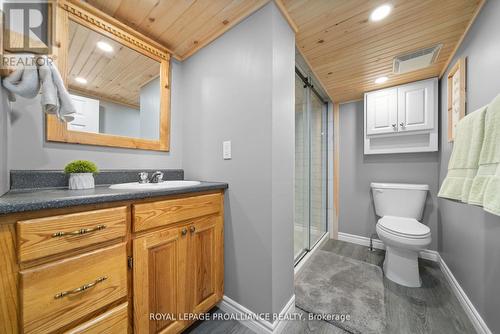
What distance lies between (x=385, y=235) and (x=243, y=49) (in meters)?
1.97

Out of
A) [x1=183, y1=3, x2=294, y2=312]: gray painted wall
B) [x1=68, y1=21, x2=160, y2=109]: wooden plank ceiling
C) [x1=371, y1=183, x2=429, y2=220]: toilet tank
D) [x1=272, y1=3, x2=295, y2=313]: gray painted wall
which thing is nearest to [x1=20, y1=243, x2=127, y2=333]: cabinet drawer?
[x1=183, y1=3, x2=294, y2=312]: gray painted wall

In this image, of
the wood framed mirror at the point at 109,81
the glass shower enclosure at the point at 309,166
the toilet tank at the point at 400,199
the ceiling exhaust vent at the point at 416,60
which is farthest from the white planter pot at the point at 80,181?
the toilet tank at the point at 400,199

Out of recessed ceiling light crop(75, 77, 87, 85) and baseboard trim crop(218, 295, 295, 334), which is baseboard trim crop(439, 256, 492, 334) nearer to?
baseboard trim crop(218, 295, 295, 334)

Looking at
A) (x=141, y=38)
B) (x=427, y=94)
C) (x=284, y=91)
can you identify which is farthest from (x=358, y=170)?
(x=141, y=38)

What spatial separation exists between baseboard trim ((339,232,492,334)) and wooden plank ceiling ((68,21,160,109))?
271 centimetres

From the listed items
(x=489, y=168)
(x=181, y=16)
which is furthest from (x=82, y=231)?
(x=489, y=168)

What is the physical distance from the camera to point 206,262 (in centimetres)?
116

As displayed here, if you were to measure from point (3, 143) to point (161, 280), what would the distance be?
37.1 inches

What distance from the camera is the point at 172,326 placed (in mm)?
964

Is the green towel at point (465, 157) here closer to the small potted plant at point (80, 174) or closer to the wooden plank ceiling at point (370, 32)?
the wooden plank ceiling at point (370, 32)

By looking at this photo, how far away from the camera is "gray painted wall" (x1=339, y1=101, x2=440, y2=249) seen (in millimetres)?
2041

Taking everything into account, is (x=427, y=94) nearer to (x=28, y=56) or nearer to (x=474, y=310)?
(x=474, y=310)

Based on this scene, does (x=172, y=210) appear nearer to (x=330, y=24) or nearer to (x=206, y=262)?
(x=206, y=262)

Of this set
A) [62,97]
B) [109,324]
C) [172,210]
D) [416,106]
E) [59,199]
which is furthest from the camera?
[416,106]
